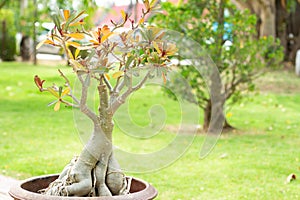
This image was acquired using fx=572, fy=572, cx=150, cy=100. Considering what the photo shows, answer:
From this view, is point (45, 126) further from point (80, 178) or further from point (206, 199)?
point (80, 178)

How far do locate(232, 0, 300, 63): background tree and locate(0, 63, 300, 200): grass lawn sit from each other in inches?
155

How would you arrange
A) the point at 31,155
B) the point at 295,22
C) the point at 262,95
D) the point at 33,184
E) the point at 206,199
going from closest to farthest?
1. the point at 33,184
2. the point at 206,199
3. the point at 31,155
4. the point at 262,95
5. the point at 295,22

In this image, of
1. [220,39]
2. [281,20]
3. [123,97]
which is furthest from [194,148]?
[281,20]

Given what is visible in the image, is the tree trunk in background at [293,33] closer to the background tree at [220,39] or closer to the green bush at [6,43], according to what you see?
the green bush at [6,43]

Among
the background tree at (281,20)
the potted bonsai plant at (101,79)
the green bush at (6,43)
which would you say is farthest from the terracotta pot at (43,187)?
the green bush at (6,43)

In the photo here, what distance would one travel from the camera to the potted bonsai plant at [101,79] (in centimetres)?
287

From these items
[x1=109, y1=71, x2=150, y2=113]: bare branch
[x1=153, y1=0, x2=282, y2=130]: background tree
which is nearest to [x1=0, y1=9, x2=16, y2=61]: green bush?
[x1=153, y1=0, x2=282, y2=130]: background tree

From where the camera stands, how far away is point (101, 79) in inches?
123

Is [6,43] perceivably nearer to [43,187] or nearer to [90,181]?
[43,187]

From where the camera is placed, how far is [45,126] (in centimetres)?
766

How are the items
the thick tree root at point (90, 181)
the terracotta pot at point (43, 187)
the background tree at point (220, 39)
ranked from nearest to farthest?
the terracotta pot at point (43, 187)
the thick tree root at point (90, 181)
the background tree at point (220, 39)

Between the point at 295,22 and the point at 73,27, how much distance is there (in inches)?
582

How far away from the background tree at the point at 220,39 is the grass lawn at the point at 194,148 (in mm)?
456

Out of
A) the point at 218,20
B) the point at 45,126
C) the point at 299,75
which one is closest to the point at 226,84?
the point at 218,20
